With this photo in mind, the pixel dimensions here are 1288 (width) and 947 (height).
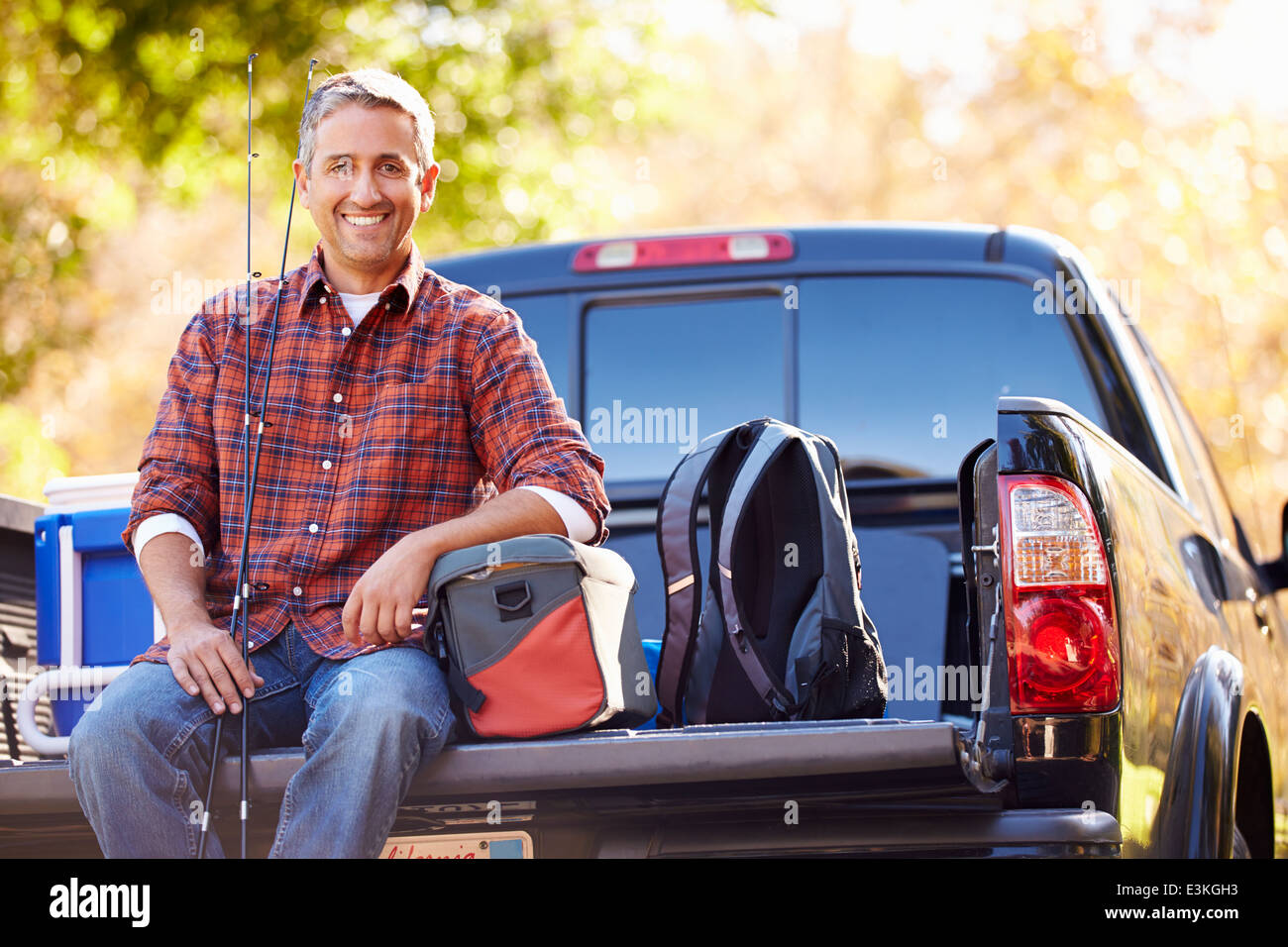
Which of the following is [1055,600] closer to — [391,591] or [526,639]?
[526,639]

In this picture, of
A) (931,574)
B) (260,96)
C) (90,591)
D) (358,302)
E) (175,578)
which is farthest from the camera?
(260,96)

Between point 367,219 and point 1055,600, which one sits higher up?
point 367,219

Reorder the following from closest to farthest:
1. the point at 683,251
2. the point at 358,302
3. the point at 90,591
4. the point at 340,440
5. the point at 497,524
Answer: the point at 497,524 → the point at 340,440 → the point at 358,302 → the point at 90,591 → the point at 683,251

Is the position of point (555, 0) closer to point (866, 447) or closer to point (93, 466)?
point (866, 447)

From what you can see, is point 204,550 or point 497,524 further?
point 204,550

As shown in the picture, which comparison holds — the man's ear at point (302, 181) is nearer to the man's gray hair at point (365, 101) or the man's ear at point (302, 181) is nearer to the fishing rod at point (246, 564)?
the man's gray hair at point (365, 101)

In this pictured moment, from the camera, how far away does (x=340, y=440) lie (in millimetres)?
2982

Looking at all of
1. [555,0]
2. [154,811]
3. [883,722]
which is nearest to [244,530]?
[154,811]

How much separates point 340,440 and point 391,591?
489 mm

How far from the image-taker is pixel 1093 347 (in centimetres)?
379

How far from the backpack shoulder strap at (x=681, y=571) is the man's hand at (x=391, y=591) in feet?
1.71

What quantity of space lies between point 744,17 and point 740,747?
8371mm

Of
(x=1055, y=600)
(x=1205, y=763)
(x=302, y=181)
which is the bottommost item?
(x=1205, y=763)

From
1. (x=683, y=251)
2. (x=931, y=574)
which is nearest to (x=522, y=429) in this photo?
(x=931, y=574)
